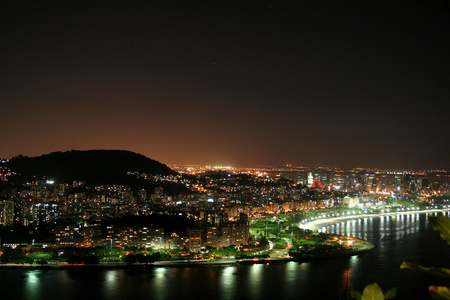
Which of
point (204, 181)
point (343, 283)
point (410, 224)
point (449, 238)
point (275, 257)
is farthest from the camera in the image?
point (204, 181)

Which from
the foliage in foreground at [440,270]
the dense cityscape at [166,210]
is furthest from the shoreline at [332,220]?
A: the foliage in foreground at [440,270]

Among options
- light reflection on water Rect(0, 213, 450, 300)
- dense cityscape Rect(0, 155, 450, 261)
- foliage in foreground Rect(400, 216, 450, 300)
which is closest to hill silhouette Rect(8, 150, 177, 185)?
dense cityscape Rect(0, 155, 450, 261)

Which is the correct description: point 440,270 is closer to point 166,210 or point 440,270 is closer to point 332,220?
point 166,210

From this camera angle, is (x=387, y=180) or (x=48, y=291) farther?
(x=387, y=180)

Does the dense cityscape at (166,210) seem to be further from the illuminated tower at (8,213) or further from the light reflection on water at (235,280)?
the light reflection on water at (235,280)

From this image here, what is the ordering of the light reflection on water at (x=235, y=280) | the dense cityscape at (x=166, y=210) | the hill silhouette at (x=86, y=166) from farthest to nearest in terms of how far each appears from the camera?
the hill silhouette at (x=86, y=166) < the dense cityscape at (x=166, y=210) < the light reflection on water at (x=235, y=280)

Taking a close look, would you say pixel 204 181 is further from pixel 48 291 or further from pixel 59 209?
pixel 48 291

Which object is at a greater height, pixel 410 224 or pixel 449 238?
pixel 449 238

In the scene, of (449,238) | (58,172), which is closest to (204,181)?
(58,172)
